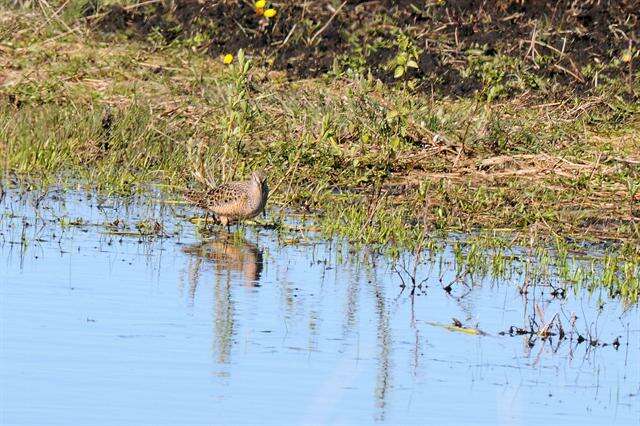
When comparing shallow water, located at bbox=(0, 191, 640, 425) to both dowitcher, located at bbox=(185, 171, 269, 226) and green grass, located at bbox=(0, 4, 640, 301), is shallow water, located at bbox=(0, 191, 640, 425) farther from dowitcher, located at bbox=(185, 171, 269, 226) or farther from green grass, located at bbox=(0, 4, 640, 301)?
green grass, located at bbox=(0, 4, 640, 301)

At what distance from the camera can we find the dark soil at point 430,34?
1795cm

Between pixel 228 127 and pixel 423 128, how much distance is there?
2220 millimetres

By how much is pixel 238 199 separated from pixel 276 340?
3.58 meters

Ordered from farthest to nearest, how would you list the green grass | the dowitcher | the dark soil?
the dark soil
the green grass
the dowitcher

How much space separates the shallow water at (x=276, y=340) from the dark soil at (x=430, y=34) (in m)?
6.39

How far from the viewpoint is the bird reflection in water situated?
355 inches

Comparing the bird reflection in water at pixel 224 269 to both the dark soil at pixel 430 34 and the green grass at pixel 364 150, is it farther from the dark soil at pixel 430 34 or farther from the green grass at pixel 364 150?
the dark soil at pixel 430 34

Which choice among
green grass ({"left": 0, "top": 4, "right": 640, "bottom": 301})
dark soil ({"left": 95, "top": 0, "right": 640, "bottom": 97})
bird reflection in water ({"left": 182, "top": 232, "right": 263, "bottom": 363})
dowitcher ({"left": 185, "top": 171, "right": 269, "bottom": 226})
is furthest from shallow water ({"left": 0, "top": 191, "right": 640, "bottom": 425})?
dark soil ({"left": 95, "top": 0, "right": 640, "bottom": 97})

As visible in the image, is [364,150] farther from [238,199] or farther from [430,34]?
[430,34]

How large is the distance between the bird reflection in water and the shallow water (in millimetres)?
17

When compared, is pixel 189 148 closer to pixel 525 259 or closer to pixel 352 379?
pixel 525 259

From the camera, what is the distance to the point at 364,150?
49.3 ft

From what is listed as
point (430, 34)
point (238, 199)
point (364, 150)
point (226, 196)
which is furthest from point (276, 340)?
point (430, 34)

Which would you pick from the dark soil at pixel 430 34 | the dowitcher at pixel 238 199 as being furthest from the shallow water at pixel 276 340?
the dark soil at pixel 430 34
